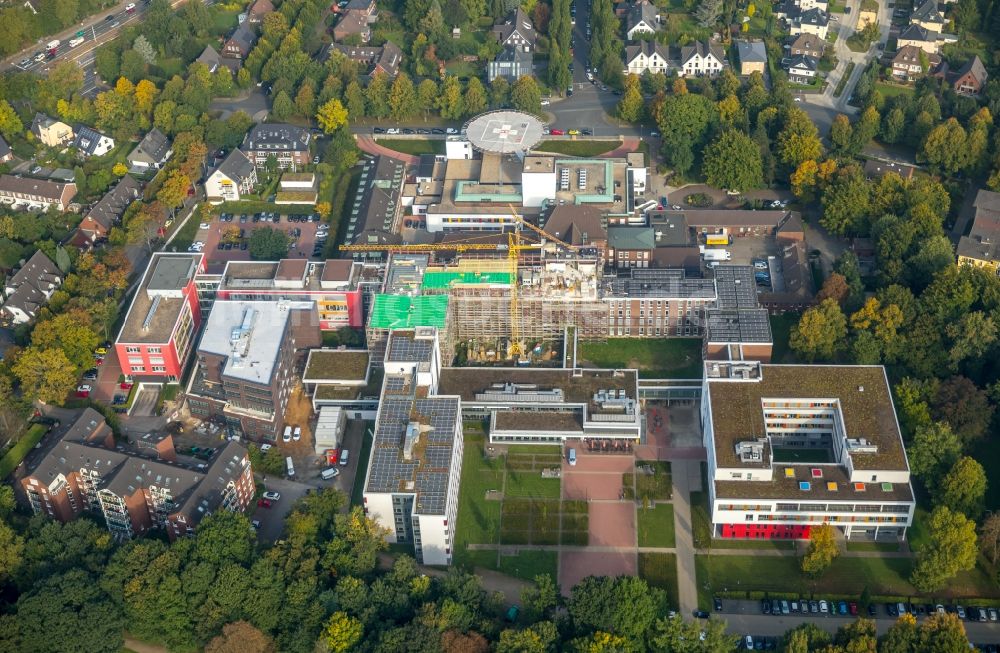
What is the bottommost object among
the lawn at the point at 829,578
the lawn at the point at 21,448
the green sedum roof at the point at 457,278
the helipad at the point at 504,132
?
the lawn at the point at 829,578

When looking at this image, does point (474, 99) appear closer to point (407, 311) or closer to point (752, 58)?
point (752, 58)

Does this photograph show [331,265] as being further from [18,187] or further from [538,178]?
[18,187]

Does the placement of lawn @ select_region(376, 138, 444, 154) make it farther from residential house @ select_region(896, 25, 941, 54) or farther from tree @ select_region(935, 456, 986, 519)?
tree @ select_region(935, 456, 986, 519)

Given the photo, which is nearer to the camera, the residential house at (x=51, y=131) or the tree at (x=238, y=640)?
the tree at (x=238, y=640)

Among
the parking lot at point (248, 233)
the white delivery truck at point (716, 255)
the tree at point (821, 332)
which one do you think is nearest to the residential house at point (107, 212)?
the parking lot at point (248, 233)

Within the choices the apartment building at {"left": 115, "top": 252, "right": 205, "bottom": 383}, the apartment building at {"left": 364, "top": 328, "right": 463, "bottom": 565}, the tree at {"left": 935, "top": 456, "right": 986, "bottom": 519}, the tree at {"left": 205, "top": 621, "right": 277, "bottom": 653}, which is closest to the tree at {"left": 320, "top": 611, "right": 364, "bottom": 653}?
the tree at {"left": 205, "top": 621, "right": 277, "bottom": 653}

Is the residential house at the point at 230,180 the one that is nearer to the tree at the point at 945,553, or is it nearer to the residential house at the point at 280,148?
the residential house at the point at 280,148
